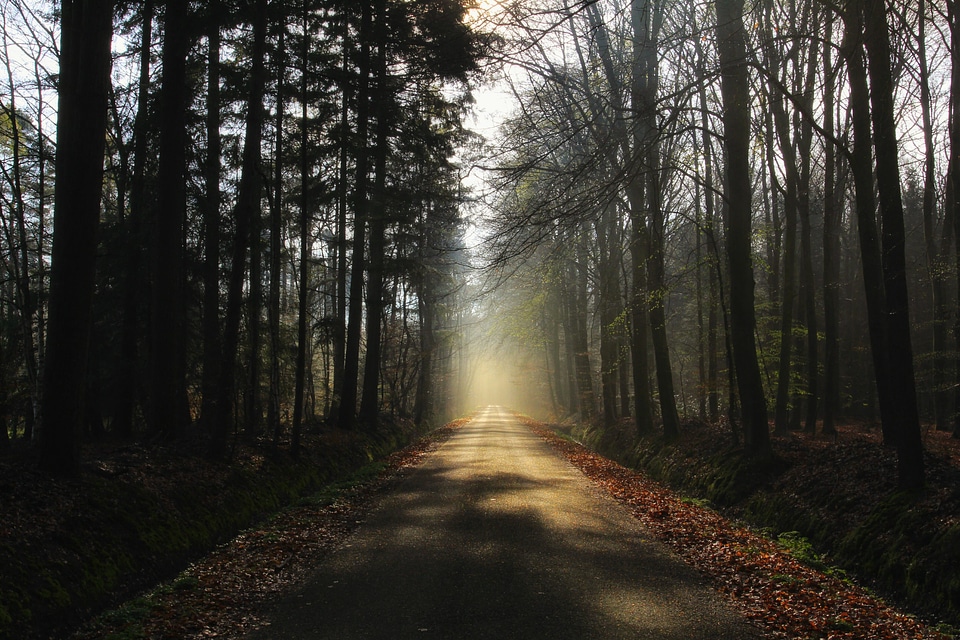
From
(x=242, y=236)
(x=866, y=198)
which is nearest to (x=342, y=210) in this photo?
(x=242, y=236)

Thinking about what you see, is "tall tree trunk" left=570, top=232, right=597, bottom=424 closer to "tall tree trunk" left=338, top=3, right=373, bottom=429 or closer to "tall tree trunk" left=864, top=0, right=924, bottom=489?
"tall tree trunk" left=338, top=3, right=373, bottom=429

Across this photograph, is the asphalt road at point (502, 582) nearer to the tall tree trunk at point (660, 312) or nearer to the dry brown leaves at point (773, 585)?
the dry brown leaves at point (773, 585)

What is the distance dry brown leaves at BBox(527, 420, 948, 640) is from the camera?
4824 mm

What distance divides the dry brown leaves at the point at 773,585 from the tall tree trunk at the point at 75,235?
6.88 m

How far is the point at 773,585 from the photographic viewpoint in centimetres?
582

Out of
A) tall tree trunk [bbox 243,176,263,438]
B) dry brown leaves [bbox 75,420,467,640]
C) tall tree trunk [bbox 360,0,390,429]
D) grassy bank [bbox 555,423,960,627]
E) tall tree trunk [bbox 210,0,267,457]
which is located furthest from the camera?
tall tree trunk [bbox 360,0,390,429]

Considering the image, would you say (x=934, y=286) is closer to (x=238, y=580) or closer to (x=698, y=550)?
(x=698, y=550)

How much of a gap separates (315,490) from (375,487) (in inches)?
43.3

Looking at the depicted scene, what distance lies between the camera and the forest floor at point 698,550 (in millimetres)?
4898

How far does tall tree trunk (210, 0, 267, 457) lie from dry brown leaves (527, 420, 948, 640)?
6.76m

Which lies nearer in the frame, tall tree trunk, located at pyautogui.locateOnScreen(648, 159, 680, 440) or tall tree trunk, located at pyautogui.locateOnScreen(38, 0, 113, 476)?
tall tree trunk, located at pyautogui.locateOnScreen(38, 0, 113, 476)

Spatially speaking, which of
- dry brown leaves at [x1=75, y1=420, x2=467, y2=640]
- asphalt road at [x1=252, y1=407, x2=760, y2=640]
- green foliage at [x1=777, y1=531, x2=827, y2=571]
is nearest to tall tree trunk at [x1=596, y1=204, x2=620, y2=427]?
asphalt road at [x1=252, y1=407, x2=760, y2=640]

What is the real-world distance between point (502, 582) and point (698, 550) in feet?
8.88

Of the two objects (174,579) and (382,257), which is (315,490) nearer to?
(174,579)
